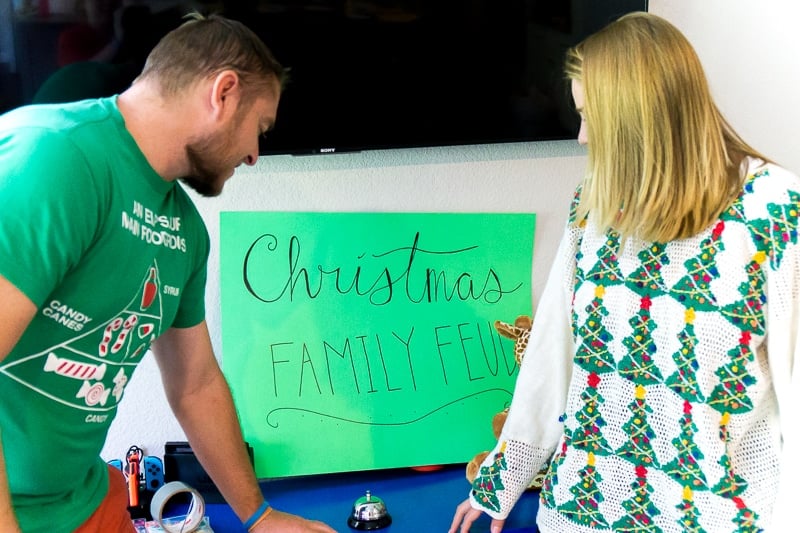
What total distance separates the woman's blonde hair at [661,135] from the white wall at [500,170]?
49 centimetres

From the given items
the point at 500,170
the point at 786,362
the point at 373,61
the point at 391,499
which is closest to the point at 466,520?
the point at 391,499

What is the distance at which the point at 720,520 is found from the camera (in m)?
1.04

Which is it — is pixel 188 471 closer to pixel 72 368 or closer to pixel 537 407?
pixel 72 368

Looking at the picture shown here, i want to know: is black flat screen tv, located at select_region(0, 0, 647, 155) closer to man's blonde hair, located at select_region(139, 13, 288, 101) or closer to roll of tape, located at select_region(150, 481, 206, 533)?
man's blonde hair, located at select_region(139, 13, 288, 101)

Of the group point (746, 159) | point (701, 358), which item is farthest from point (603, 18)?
point (701, 358)

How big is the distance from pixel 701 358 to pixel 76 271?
2.45ft

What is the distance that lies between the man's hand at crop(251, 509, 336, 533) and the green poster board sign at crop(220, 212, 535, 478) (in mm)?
218

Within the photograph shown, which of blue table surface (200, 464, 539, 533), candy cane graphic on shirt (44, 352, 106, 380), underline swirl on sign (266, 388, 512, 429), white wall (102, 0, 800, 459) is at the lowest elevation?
blue table surface (200, 464, 539, 533)

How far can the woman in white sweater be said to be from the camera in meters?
0.99

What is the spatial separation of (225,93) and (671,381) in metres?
0.66

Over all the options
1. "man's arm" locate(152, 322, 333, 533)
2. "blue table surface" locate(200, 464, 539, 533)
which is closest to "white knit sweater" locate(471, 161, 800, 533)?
"blue table surface" locate(200, 464, 539, 533)

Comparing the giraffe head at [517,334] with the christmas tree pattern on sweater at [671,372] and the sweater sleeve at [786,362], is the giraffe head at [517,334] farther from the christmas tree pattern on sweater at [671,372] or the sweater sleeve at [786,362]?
the sweater sleeve at [786,362]

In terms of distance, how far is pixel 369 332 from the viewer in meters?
1.49

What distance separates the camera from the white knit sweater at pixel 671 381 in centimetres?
99
